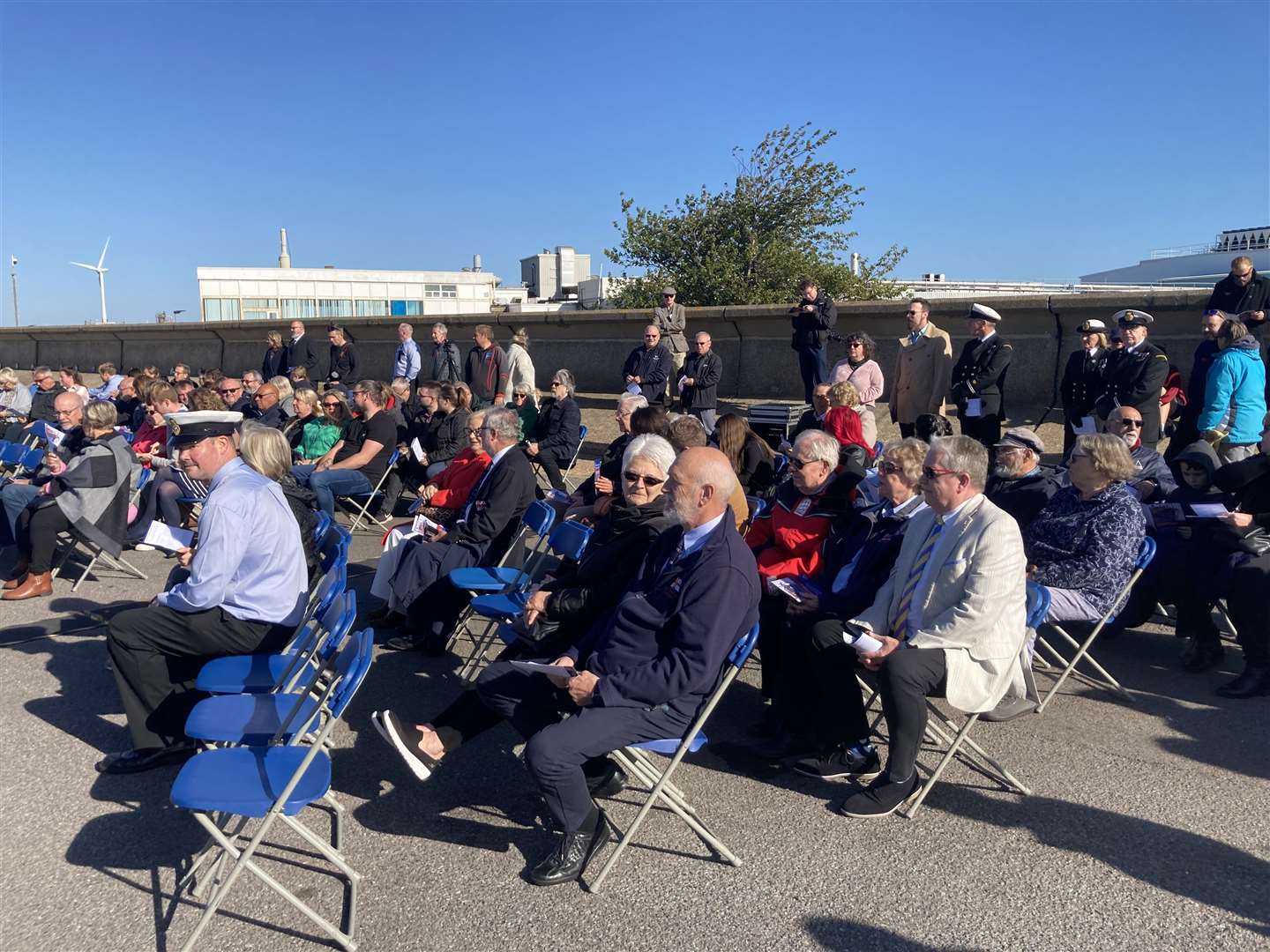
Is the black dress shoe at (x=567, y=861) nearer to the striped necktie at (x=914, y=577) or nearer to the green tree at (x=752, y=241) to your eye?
the striped necktie at (x=914, y=577)

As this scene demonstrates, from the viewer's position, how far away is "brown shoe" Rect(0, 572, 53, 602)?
22.0ft

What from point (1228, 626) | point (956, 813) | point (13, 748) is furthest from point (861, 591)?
point (13, 748)

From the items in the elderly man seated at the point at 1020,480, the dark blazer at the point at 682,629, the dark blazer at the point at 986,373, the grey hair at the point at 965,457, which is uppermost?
the dark blazer at the point at 986,373

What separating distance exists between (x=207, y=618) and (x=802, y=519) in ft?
9.09

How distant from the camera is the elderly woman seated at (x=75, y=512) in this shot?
6766 mm

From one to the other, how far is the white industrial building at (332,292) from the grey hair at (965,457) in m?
58.9

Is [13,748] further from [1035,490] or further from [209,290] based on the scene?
[209,290]

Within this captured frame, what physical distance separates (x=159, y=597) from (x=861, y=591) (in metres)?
3.12

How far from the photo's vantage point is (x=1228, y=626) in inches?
231

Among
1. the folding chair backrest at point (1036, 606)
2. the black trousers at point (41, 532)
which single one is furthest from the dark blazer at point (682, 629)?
the black trousers at point (41, 532)

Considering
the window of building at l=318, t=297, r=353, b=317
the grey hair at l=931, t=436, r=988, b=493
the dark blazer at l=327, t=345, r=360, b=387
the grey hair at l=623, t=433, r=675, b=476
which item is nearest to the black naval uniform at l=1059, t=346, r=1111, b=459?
the grey hair at l=931, t=436, r=988, b=493

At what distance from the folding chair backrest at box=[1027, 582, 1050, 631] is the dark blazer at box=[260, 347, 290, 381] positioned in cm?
1294

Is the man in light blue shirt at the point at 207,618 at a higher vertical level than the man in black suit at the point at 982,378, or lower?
lower

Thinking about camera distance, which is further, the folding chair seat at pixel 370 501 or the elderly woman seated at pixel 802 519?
the folding chair seat at pixel 370 501
